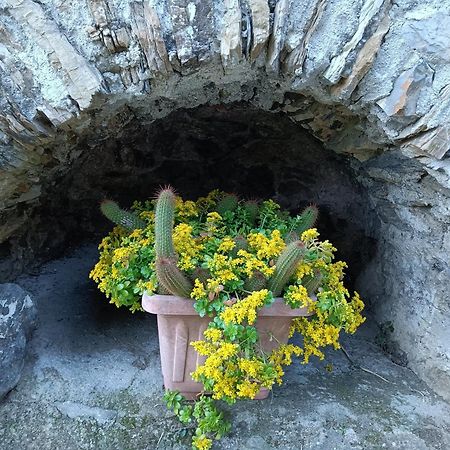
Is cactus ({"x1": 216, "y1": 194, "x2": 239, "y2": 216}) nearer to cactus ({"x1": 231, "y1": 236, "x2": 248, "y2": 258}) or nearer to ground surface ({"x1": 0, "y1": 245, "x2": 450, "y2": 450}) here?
cactus ({"x1": 231, "y1": 236, "x2": 248, "y2": 258})

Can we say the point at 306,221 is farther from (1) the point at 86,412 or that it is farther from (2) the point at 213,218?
(1) the point at 86,412

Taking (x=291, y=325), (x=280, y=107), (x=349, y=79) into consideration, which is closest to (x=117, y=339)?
(x=291, y=325)

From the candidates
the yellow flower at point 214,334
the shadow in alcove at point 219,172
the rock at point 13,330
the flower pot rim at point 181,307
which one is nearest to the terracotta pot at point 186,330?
the flower pot rim at point 181,307

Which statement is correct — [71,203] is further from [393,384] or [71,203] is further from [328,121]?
[393,384]

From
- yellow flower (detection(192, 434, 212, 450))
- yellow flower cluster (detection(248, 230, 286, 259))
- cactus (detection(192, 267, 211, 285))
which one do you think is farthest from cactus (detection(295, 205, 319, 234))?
yellow flower (detection(192, 434, 212, 450))

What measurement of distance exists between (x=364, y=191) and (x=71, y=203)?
1228mm

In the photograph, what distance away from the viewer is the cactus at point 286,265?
4.10 ft

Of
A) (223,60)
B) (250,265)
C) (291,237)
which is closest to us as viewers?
(223,60)

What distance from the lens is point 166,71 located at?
117cm

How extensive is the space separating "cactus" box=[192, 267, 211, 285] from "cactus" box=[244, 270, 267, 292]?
0.34ft

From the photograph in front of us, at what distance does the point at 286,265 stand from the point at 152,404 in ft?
1.94

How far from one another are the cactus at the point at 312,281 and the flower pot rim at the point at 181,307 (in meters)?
0.07

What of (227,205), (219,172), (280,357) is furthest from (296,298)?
(219,172)

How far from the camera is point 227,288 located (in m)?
1.29
